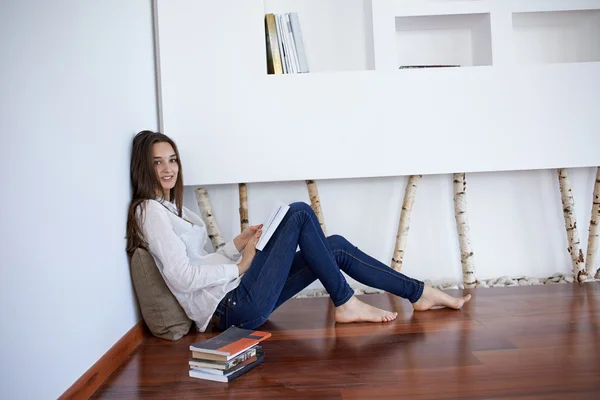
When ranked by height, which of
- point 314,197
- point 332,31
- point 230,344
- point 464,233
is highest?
point 332,31

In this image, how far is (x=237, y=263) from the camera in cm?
250

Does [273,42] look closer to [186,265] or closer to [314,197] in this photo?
[314,197]

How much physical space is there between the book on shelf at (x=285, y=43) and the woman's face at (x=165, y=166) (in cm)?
87

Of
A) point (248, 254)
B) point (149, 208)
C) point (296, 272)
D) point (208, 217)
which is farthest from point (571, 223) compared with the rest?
point (149, 208)

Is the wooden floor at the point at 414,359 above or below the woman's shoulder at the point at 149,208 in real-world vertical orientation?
below

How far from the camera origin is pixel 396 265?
10.9 ft

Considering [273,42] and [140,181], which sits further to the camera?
[273,42]

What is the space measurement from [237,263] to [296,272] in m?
0.29

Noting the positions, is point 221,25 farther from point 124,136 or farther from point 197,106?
point 124,136

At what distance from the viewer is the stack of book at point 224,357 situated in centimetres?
192

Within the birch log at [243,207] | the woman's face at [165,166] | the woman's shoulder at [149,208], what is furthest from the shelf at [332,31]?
the woman's shoulder at [149,208]

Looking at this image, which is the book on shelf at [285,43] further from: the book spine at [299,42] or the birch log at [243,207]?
the birch log at [243,207]

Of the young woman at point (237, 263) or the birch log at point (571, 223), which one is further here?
the birch log at point (571, 223)

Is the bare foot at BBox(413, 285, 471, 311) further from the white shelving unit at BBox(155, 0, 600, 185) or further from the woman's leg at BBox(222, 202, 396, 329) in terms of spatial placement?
the white shelving unit at BBox(155, 0, 600, 185)
